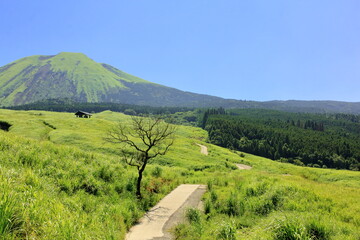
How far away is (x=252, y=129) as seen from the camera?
178 meters

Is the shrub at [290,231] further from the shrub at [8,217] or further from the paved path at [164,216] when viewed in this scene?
the shrub at [8,217]

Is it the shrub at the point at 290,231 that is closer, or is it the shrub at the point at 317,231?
the shrub at the point at 290,231

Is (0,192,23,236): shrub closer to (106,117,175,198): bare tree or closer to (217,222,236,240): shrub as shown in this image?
(217,222,236,240): shrub

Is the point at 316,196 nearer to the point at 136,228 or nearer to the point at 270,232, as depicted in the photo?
the point at 270,232

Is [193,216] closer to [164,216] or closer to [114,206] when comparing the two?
[164,216]

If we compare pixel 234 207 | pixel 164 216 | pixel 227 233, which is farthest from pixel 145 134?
pixel 227 233

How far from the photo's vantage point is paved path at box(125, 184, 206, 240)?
43.8 feet

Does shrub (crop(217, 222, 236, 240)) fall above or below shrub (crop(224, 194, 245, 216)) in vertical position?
above

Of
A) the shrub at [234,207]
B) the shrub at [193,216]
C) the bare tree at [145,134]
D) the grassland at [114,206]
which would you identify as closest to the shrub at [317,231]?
the grassland at [114,206]

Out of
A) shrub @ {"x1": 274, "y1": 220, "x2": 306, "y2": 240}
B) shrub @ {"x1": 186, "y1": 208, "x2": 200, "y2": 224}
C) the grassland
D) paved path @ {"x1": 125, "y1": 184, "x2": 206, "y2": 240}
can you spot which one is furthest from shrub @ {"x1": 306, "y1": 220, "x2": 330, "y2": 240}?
paved path @ {"x1": 125, "y1": 184, "x2": 206, "y2": 240}

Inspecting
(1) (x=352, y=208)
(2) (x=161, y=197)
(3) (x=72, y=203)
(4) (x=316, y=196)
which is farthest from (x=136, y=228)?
(1) (x=352, y=208)

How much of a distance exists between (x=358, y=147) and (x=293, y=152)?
47.4 m

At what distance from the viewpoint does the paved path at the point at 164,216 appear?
1336cm

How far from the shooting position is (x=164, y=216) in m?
16.7
